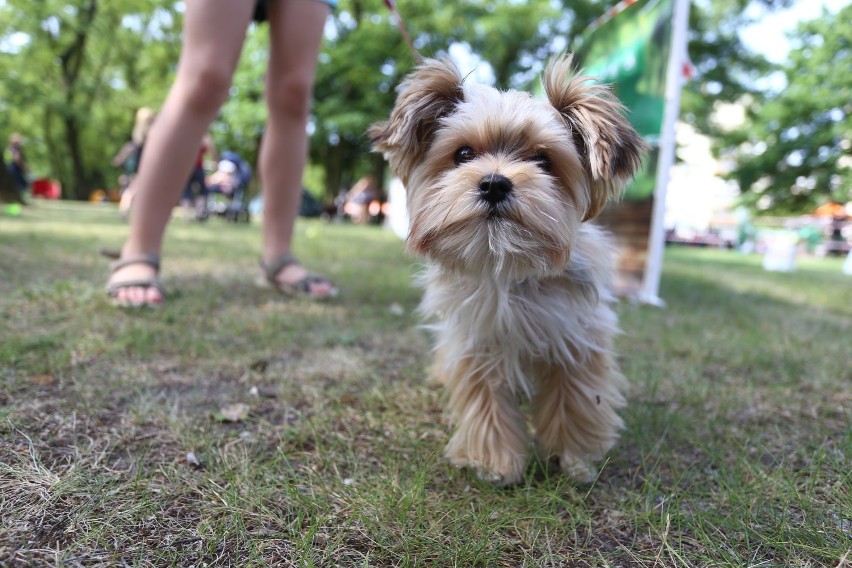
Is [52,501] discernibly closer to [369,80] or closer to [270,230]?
[270,230]

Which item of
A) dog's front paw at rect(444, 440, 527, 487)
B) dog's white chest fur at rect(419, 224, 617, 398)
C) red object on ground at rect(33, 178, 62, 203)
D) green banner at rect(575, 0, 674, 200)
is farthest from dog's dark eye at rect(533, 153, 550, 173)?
red object on ground at rect(33, 178, 62, 203)

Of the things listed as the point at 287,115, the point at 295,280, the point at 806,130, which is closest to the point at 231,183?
the point at 295,280

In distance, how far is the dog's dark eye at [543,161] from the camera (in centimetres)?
188

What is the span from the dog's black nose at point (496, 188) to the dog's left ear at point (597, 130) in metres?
0.32

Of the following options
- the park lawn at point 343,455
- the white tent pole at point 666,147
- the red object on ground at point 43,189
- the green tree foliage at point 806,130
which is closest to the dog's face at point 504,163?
the park lawn at point 343,455

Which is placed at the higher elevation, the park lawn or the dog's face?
the dog's face

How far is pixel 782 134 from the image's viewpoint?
2992cm

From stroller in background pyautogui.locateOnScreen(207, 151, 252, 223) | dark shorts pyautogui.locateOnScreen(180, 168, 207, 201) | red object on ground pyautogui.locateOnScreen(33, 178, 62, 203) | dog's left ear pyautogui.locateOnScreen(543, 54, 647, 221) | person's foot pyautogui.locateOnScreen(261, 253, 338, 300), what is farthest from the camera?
red object on ground pyautogui.locateOnScreen(33, 178, 62, 203)

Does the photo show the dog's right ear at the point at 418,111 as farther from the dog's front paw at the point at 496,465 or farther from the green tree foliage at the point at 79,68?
the green tree foliage at the point at 79,68

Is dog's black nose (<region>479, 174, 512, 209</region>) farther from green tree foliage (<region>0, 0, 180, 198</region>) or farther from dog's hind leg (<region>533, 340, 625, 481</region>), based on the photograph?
green tree foliage (<region>0, 0, 180, 198</region>)

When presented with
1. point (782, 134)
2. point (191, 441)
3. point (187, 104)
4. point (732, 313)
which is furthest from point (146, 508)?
point (782, 134)

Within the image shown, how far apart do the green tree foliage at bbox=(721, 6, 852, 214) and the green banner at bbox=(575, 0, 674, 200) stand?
27.2 m

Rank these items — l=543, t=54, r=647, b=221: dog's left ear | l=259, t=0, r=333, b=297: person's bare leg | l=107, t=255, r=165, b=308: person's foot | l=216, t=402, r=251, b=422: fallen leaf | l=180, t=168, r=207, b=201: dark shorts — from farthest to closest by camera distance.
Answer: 1. l=180, t=168, r=207, b=201: dark shorts
2. l=259, t=0, r=333, b=297: person's bare leg
3. l=107, t=255, r=165, b=308: person's foot
4. l=216, t=402, r=251, b=422: fallen leaf
5. l=543, t=54, r=647, b=221: dog's left ear

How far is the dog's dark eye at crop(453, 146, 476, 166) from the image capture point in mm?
1935
